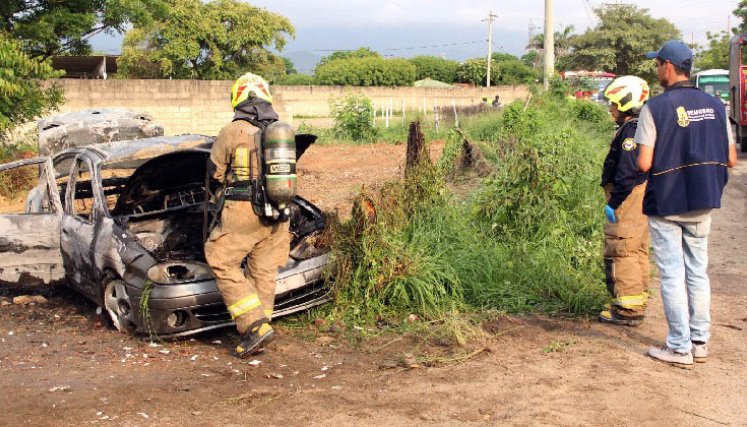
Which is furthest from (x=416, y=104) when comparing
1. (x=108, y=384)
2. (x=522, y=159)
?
(x=108, y=384)

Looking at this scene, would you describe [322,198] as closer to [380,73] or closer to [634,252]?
[634,252]

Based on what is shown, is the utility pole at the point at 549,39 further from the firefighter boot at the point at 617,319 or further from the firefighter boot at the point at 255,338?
A: the firefighter boot at the point at 255,338

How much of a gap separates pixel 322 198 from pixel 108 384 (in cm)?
623

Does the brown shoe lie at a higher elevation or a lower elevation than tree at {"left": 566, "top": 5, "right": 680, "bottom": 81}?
lower

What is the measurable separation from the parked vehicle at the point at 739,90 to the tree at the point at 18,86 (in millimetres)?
15657

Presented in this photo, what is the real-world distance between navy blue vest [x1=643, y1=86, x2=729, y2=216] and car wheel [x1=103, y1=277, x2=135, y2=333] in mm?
3836

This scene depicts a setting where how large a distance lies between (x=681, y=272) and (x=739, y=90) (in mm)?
16739

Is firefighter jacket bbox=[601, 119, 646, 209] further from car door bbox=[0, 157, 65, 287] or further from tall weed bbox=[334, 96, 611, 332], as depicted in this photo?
car door bbox=[0, 157, 65, 287]

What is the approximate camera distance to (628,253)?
5.73m

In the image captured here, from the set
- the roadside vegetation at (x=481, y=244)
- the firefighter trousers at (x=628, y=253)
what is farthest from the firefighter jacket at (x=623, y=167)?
the roadside vegetation at (x=481, y=244)

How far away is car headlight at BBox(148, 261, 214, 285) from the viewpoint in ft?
18.3

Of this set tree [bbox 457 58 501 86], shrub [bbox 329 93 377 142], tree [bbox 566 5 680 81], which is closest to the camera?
shrub [bbox 329 93 377 142]

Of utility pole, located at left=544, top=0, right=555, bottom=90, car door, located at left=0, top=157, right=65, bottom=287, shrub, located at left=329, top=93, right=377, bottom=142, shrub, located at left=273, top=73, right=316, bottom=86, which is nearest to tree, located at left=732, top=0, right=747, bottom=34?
utility pole, located at left=544, top=0, right=555, bottom=90

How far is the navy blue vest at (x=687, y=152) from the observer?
15.5ft
